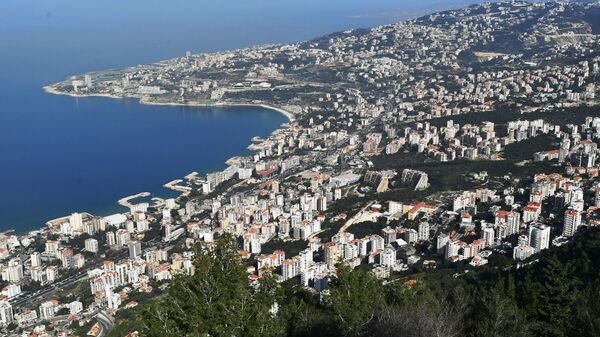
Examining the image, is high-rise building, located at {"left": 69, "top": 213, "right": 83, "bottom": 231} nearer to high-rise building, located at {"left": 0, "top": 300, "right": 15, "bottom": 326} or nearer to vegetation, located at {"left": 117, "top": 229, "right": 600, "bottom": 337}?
high-rise building, located at {"left": 0, "top": 300, "right": 15, "bottom": 326}

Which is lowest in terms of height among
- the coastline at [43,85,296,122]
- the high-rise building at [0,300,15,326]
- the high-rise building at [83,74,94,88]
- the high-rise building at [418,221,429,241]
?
the high-rise building at [0,300,15,326]

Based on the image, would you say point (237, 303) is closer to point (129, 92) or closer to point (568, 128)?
point (568, 128)

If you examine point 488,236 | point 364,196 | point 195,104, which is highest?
point 195,104

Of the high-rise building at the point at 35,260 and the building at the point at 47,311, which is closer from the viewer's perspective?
the building at the point at 47,311

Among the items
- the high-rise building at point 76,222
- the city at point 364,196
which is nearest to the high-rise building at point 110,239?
the city at point 364,196

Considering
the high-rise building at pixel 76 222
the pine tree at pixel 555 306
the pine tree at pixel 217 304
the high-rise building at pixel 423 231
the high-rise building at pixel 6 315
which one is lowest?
the high-rise building at pixel 6 315

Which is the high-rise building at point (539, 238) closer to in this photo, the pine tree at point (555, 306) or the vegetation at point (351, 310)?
the vegetation at point (351, 310)

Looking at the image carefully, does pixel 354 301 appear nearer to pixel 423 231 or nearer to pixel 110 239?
pixel 423 231

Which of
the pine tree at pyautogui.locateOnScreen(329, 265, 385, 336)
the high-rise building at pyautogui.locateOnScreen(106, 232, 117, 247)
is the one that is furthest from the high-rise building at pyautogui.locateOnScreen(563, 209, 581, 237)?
the high-rise building at pyautogui.locateOnScreen(106, 232, 117, 247)

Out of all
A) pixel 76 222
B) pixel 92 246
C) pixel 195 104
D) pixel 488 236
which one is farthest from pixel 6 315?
pixel 195 104
